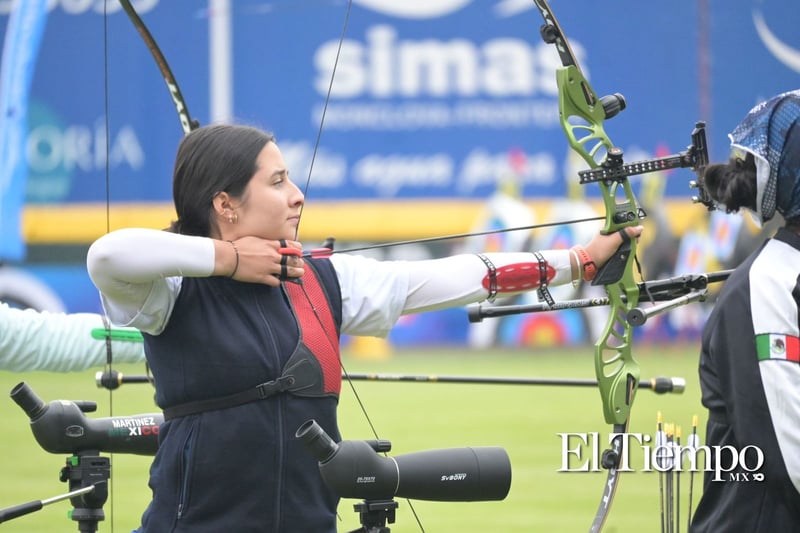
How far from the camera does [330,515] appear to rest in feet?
6.78

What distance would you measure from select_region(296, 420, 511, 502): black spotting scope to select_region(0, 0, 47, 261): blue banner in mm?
2041

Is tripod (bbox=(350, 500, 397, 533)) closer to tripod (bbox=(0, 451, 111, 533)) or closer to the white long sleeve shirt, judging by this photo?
the white long sleeve shirt

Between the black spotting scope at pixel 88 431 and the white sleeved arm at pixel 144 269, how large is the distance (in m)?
0.67

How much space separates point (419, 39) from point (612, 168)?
315 inches

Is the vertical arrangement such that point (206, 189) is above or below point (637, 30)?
below

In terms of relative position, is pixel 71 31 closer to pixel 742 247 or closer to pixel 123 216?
pixel 123 216

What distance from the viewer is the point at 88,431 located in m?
2.71

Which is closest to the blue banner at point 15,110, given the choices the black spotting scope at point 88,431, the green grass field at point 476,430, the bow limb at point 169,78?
the bow limb at point 169,78

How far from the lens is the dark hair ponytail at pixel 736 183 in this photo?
2061 millimetres

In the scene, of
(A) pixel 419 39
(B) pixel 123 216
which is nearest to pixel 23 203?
(B) pixel 123 216

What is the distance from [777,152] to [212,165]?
91 cm

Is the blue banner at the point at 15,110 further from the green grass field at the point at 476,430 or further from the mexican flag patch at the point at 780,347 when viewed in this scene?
the mexican flag patch at the point at 780,347

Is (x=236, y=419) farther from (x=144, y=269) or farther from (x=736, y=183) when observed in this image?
(x=736, y=183)

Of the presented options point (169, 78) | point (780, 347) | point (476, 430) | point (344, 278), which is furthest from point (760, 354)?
point (476, 430)
